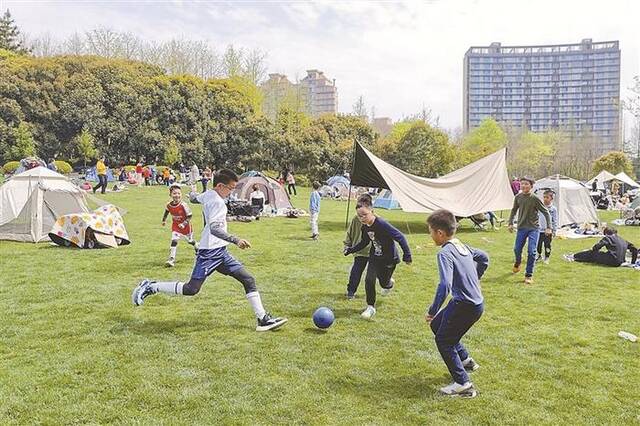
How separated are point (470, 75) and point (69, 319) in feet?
436

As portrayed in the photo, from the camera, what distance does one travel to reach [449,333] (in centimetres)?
443

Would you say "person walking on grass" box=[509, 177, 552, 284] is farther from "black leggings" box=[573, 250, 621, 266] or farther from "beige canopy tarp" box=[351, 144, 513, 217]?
"beige canopy tarp" box=[351, 144, 513, 217]

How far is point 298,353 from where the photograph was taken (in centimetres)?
550

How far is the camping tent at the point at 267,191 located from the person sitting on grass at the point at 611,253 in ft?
38.8

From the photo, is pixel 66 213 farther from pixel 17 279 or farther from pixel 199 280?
pixel 199 280

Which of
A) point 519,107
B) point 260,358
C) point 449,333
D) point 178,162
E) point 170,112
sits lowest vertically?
point 260,358

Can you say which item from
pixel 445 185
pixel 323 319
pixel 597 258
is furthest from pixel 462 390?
Answer: pixel 445 185

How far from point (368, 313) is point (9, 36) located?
58.3 m

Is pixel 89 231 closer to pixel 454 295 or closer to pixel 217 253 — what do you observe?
pixel 217 253

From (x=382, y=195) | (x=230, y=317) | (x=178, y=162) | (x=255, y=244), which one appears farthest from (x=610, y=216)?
(x=178, y=162)

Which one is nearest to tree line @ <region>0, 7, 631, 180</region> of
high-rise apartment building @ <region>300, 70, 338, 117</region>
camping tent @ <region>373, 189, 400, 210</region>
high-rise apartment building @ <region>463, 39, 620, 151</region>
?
camping tent @ <region>373, 189, 400, 210</region>

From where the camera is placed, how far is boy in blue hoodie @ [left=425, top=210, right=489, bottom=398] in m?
4.37

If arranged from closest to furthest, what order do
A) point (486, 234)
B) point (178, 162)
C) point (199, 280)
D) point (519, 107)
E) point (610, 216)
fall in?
1. point (199, 280)
2. point (486, 234)
3. point (610, 216)
4. point (178, 162)
5. point (519, 107)

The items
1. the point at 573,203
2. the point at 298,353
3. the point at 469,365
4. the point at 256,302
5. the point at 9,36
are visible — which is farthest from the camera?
the point at 9,36
